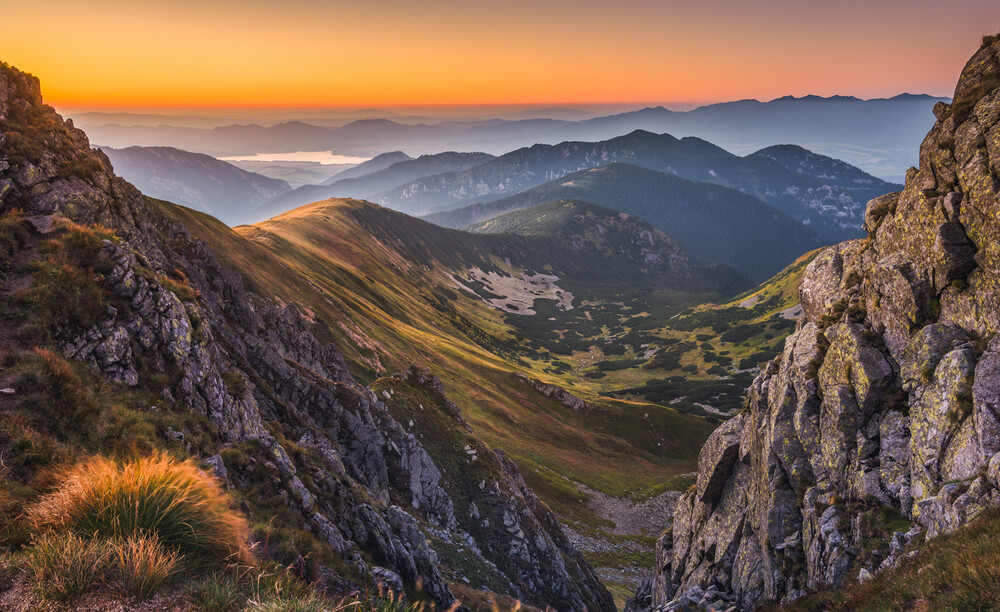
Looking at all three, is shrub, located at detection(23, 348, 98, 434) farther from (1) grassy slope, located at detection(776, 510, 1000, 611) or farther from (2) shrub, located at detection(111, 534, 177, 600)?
(1) grassy slope, located at detection(776, 510, 1000, 611)

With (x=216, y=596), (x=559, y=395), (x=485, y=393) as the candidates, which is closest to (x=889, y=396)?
(x=216, y=596)

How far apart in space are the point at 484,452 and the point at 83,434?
105ft

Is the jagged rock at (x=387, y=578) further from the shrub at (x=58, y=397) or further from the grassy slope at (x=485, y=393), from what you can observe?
the grassy slope at (x=485, y=393)

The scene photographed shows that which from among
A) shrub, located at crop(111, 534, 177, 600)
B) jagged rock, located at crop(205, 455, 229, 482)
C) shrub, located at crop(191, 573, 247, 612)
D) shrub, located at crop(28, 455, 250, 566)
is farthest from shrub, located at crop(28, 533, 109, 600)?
jagged rock, located at crop(205, 455, 229, 482)

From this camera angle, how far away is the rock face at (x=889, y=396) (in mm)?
16875

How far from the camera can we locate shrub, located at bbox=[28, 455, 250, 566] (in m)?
7.56

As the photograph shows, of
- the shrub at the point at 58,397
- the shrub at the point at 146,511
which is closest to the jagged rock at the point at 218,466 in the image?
the shrub at the point at 58,397

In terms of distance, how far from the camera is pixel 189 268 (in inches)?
1564

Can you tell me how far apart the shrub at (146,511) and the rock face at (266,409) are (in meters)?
4.21

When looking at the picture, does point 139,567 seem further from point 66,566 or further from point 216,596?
point 216,596

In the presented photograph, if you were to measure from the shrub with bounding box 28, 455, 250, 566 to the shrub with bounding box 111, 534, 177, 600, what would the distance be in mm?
394

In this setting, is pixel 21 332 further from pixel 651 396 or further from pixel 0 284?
pixel 651 396

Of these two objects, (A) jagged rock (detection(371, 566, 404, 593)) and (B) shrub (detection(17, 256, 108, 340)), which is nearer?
(B) shrub (detection(17, 256, 108, 340))

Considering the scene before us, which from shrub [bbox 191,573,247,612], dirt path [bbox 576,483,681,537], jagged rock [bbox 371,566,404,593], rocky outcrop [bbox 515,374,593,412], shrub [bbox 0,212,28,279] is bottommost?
dirt path [bbox 576,483,681,537]
